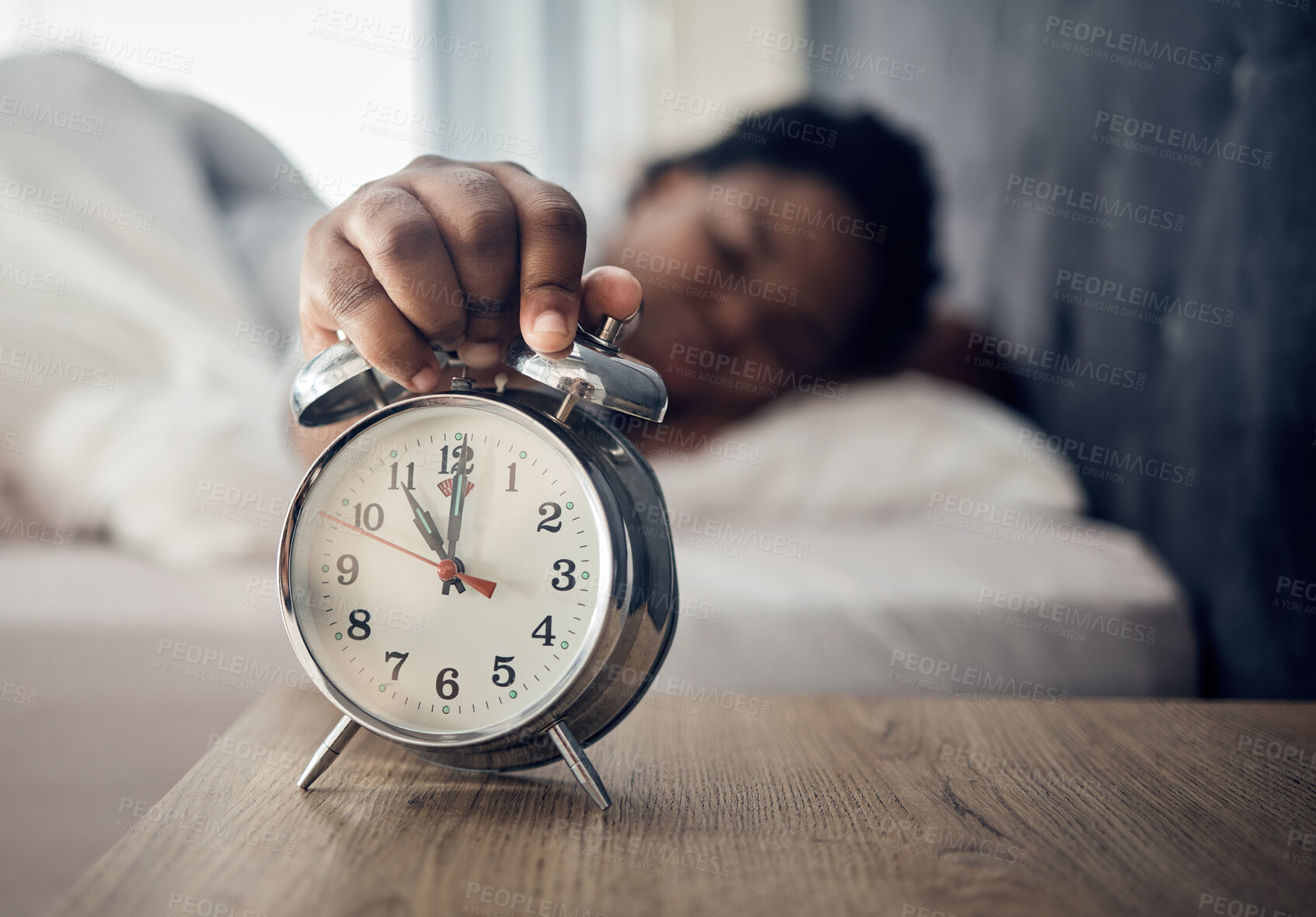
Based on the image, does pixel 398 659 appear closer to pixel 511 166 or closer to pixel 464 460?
pixel 464 460

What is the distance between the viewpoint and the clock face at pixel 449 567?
1.78 feet

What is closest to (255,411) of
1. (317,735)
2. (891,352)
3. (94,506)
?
(94,506)

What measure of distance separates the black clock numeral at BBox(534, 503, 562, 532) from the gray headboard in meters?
0.87

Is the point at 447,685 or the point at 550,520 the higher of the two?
the point at 550,520

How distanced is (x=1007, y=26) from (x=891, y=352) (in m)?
0.67

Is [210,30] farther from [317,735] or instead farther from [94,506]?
[317,735]

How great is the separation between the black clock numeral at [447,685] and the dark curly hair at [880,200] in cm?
143

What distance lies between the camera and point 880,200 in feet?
6.15

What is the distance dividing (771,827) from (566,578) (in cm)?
19

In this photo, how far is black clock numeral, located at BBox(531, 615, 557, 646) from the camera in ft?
1.78

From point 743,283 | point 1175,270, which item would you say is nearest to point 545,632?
point 1175,270

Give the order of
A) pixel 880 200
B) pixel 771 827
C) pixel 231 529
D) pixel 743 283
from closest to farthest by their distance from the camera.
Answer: pixel 771 827 → pixel 231 529 → pixel 743 283 → pixel 880 200

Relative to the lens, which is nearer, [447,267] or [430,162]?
[447,267]

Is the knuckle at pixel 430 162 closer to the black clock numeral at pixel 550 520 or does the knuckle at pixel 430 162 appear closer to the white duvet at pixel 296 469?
the black clock numeral at pixel 550 520
